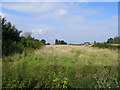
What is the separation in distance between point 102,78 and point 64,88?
0.95 meters

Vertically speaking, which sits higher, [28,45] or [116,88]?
[28,45]

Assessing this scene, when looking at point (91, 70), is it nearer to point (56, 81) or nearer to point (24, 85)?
point (56, 81)

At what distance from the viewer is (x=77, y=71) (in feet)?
13.7

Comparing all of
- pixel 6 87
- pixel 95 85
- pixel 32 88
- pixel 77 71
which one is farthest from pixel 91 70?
pixel 6 87

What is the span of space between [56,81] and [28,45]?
914cm

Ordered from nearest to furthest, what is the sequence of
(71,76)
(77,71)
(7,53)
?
(71,76) → (77,71) → (7,53)

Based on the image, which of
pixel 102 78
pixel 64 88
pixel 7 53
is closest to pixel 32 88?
pixel 64 88

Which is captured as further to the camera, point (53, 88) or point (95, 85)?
point (95, 85)

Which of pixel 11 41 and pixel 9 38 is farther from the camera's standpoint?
pixel 9 38

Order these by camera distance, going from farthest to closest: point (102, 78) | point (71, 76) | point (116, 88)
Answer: point (71, 76)
point (102, 78)
point (116, 88)

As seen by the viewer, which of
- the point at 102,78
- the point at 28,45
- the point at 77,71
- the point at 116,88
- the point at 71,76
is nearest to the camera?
the point at 116,88

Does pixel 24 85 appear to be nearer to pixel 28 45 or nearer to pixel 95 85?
pixel 95 85

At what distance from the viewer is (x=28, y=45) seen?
1185cm

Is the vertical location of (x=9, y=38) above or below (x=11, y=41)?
above
